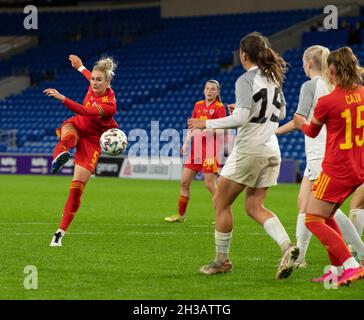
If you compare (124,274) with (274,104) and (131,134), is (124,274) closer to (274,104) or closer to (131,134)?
(274,104)

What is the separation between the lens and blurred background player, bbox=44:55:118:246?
10.4 meters

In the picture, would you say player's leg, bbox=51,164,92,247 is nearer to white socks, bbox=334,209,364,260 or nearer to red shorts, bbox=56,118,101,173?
red shorts, bbox=56,118,101,173

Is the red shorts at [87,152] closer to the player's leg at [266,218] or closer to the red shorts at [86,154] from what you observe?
the red shorts at [86,154]

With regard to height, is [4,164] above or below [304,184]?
above

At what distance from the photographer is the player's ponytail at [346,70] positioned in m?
7.22

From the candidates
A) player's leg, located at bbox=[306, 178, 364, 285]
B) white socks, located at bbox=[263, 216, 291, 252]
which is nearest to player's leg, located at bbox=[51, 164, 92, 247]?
white socks, located at bbox=[263, 216, 291, 252]

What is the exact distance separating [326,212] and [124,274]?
203cm

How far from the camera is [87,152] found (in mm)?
10641

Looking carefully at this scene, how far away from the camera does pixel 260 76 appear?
309 inches

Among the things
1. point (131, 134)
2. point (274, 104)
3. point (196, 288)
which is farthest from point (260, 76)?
point (131, 134)

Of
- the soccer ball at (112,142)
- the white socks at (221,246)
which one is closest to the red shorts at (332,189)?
the white socks at (221,246)

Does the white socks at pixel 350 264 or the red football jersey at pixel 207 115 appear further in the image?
the red football jersey at pixel 207 115

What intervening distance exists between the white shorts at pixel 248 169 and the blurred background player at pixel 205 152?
606cm
